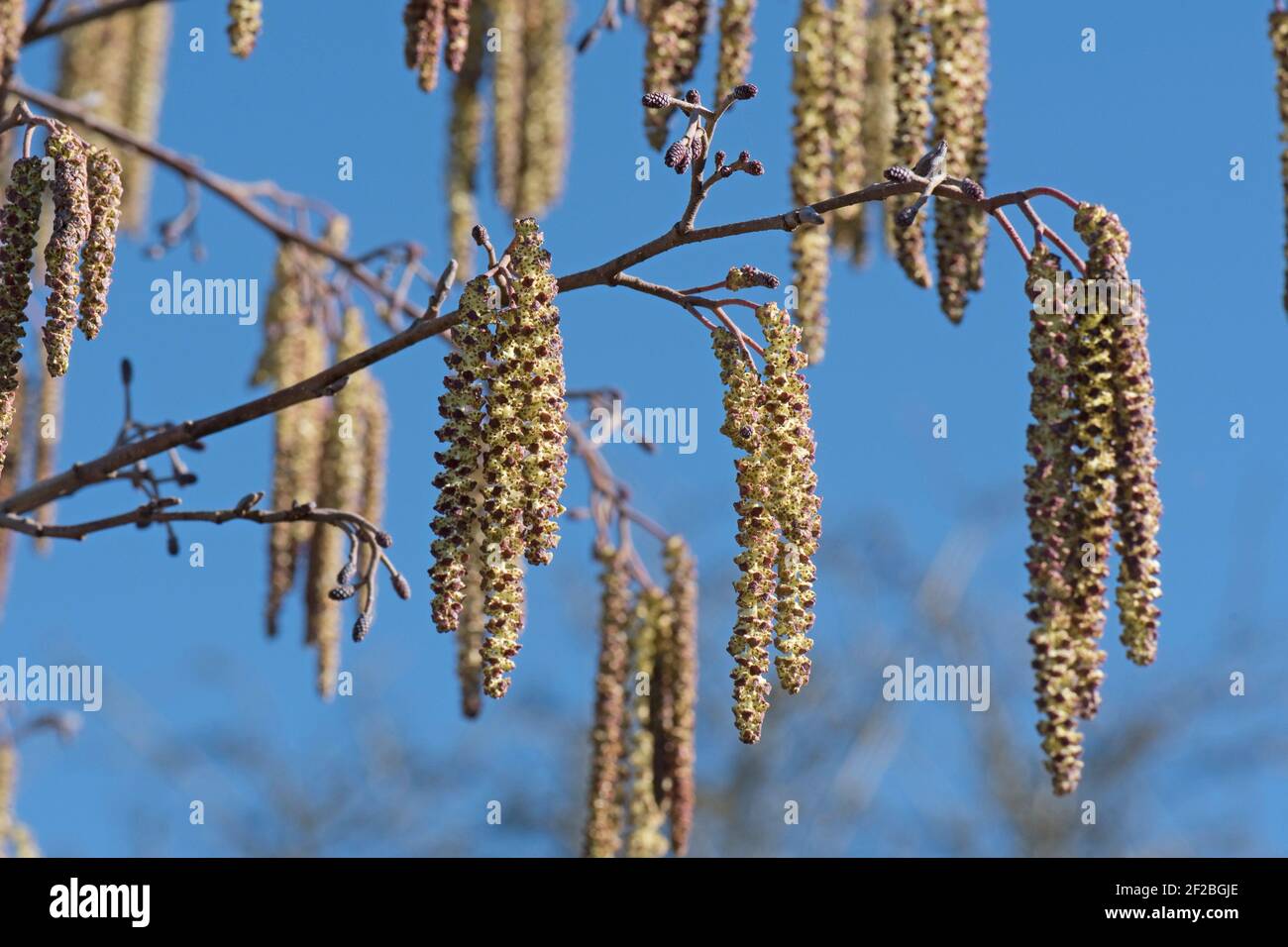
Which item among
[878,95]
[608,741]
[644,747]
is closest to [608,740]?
[608,741]

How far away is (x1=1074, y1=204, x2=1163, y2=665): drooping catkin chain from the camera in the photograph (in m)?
2.21

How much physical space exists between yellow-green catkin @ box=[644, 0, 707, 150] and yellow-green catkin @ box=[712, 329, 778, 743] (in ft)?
4.31

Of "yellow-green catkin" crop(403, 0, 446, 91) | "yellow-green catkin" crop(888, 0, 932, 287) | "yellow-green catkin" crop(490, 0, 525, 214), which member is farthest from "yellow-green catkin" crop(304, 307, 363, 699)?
"yellow-green catkin" crop(888, 0, 932, 287)

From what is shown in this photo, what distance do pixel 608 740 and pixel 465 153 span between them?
6.21 ft

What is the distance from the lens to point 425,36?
3303mm

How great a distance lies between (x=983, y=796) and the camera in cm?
1631

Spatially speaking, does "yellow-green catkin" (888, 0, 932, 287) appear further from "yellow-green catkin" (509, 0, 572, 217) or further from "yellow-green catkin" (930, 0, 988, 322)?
"yellow-green catkin" (509, 0, 572, 217)

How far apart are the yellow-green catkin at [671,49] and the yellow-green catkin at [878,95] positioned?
3.52ft

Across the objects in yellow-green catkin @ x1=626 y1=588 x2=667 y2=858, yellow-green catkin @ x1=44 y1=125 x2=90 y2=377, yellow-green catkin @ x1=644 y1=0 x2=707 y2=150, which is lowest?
yellow-green catkin @ x1=626 y1=588 x2=667 y2=858

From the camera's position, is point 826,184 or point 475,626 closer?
point 826,184

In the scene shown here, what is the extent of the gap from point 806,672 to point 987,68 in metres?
1.64
